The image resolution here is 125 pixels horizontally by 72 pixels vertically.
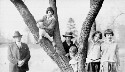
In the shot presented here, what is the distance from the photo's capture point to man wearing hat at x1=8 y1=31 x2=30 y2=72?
6207 millimetres

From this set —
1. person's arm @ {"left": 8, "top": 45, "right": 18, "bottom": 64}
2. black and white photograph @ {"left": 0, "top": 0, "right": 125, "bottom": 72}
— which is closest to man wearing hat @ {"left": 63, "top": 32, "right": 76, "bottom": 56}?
black and white photograph @ {"left": 0, "top": 0, "right": 125, "bottom": 72}

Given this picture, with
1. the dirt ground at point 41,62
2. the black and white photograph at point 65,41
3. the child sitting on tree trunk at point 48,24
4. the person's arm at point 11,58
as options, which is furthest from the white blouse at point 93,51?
the dirt ground at point 41,62

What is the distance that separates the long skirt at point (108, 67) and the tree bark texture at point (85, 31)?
48 centimetres

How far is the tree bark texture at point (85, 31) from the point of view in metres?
5.17

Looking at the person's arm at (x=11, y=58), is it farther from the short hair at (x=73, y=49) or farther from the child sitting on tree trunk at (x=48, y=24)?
the short hair at (x=73, y=49)

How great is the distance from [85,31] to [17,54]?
1.67m

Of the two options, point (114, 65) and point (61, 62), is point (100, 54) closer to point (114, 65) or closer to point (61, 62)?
point (114, 65)

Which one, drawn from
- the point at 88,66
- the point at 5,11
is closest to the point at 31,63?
the point at 5,11

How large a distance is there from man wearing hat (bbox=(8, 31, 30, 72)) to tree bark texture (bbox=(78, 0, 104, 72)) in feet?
4.29

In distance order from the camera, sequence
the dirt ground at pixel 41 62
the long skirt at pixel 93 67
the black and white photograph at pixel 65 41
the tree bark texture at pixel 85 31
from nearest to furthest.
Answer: the tree bark texture at pixel 85 31, the black and white photograph at pixel 65 41, the long skirt at pixel 93 67, the dirt ground at pixel 41 62

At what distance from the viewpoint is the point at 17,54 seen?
6215mm

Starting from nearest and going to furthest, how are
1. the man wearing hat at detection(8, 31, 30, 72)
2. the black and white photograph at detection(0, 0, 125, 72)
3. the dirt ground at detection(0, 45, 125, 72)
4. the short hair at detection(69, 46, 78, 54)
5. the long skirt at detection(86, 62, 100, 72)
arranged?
the black and white photograph at detection(0, 0, 125, 72), the short hair at detection(69, 46, 78, 54), the long skirt at detection(86, 62, 100, 72), the man wearing hat at detection(8, 31, 30, 72), the dirt ground at detection(0, 45, 125, 72)

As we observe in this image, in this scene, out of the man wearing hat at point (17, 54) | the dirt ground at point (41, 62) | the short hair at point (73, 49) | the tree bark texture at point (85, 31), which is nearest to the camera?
the tree bark texture at point (85, 31)

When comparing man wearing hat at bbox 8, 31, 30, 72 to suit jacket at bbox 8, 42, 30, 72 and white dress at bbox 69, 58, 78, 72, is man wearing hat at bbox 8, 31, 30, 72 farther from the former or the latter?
white dress at bbox 69, 58, 78, 72
